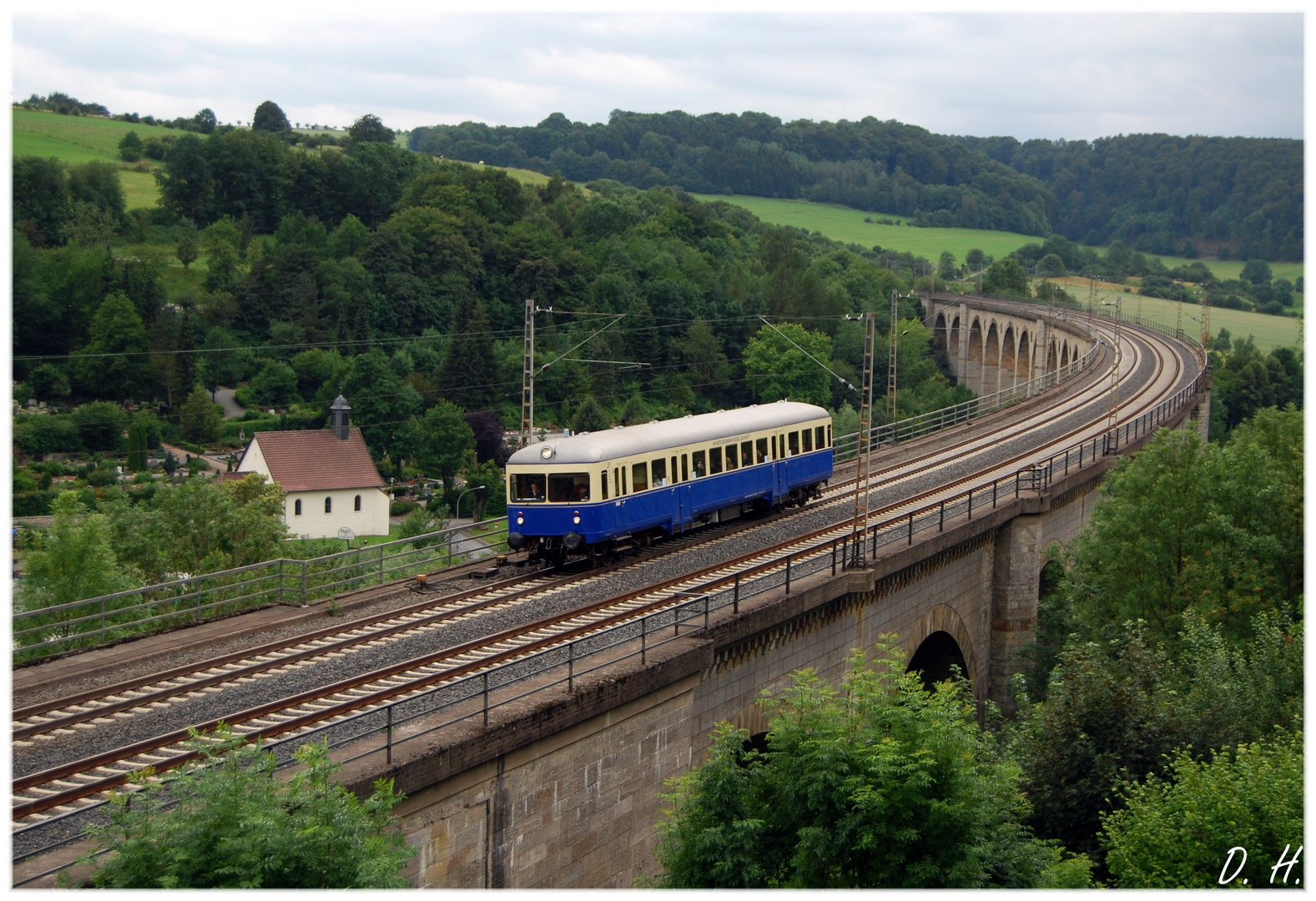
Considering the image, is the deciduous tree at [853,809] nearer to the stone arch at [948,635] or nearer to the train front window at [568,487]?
the train front window at [568,487]

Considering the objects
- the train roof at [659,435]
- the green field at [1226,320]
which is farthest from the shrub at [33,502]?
the green field at [1226,320]

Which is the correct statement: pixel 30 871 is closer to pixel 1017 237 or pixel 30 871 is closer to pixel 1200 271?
pixel 1200 271

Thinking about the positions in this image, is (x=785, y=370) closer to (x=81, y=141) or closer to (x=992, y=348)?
(x=992, y=348)

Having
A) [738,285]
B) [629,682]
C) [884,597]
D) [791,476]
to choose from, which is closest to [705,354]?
[738,285]

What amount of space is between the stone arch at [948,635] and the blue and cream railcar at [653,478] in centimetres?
493

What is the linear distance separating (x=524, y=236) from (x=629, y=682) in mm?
105044

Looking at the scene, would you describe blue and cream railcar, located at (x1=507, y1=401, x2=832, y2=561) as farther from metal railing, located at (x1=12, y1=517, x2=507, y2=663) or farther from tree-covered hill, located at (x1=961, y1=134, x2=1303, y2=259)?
tree-covered hill, located at (x1=961, y1=134, x2=1303, y2=259)

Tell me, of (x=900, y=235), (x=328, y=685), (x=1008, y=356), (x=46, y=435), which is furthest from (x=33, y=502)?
(x=900, y=235)

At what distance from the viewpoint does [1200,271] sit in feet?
414

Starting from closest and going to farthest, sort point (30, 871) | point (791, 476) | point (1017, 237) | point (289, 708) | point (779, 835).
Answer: point (30, 871) → point (779, 835) → point (289, 708) → point (791, 476) → point (1017, 237)

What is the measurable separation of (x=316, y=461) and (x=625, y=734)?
5982cm

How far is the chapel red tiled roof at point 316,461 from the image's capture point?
234 ft

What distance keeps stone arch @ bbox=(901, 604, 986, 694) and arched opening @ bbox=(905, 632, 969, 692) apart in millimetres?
77

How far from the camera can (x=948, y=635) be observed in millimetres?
30031
